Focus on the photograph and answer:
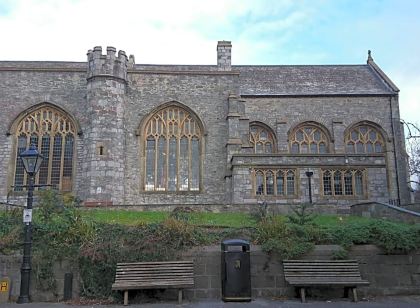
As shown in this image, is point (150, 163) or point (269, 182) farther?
point (150, 163)

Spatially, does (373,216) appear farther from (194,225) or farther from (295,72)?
(295,72)

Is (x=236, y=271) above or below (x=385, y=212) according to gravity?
below

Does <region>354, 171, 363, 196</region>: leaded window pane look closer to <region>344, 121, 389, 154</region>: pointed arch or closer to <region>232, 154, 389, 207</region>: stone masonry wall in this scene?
<region>232, 154, 389, 207</region>: stone masonry wall

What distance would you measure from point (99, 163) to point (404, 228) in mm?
15391

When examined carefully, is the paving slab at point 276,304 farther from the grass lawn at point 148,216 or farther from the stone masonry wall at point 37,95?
the stone masonry wall at point 37,95

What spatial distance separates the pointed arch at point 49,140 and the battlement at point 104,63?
3.11 meters

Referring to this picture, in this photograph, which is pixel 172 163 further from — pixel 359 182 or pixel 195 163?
pixel 359 182

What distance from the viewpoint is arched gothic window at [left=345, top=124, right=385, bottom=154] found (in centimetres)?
2901

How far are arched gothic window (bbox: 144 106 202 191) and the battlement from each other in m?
3.37

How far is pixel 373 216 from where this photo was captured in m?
17.0

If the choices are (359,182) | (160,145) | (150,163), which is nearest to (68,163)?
(150,163)

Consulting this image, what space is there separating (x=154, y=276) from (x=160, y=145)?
49.6 ft

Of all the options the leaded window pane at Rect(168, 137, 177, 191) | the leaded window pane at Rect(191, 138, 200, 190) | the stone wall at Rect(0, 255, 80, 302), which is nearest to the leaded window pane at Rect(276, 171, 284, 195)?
the leaded window pane at Rect(191, 138, 200, 190)

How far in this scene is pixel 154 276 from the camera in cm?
1038
